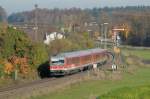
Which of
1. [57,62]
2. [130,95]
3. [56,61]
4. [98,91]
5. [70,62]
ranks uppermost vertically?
[130,95]

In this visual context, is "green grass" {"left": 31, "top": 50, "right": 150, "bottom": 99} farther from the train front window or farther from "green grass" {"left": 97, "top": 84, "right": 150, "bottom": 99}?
the train front window

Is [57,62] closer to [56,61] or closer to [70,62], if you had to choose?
[56,61]

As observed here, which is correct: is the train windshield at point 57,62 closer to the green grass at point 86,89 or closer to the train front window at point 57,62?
the train front window at point 57,62

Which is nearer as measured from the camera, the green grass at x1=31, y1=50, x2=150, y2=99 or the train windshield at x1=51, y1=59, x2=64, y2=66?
the green grass at x1=31, y1=50, x2=150, y2=99

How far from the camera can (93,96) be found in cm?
3581

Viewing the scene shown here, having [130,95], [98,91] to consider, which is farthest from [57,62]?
[130,95]

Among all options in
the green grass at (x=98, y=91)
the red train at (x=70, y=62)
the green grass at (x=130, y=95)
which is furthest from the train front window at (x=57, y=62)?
the green grass at (x=130, y=95)

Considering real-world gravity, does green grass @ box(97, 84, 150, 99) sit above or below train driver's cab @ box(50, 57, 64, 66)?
above

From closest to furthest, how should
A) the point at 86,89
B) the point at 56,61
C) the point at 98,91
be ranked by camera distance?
the point at 98,91, the point at 86,89, the point at 56,61

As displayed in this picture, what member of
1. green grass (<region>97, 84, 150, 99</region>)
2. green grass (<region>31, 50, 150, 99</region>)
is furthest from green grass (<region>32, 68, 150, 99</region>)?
green grass (<region>97, 84, 150, 99</region>)

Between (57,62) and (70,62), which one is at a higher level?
(57,62)

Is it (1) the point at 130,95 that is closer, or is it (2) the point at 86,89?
(1) the point at 130,95

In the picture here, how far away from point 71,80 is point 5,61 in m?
6.58

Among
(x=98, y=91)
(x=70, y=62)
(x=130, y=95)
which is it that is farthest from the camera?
(x=70, y=62)
